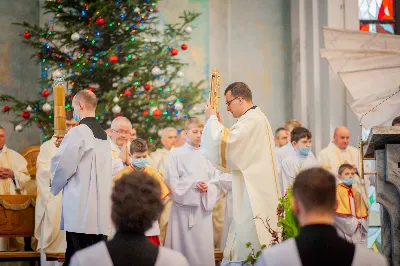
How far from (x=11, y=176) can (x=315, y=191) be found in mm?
8057

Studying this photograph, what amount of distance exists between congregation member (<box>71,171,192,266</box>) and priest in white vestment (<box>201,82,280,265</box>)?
343cm

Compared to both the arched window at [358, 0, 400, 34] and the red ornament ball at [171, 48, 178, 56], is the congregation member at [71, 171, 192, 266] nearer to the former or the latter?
the red ornament ball at [171, 48, 178, 56]

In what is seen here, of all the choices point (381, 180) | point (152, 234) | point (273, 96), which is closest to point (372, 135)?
point (381, 180)

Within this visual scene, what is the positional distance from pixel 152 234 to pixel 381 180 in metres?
3.79

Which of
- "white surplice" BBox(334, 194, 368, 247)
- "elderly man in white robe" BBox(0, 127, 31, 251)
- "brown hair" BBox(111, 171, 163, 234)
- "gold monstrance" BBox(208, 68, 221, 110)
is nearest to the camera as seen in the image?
"brown hair" BBox(111, 171, 163, 234)

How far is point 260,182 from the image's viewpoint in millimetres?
6969

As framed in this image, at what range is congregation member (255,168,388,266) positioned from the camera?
3.13 meters

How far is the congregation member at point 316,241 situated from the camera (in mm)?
3133

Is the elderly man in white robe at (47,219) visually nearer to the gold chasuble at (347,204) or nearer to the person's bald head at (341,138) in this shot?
the gold chasuble at (347,204)

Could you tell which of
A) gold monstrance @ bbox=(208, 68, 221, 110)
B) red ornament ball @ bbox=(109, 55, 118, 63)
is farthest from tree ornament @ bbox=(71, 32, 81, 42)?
gold monstrance @ bbox=(208, 68, 221, 110)

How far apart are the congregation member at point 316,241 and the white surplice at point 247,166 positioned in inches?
142

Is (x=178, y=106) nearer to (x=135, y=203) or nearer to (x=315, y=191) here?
(x=135, y=203)

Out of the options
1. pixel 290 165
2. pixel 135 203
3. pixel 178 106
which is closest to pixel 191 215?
pixel 290 165

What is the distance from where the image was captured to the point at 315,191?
3.24m
